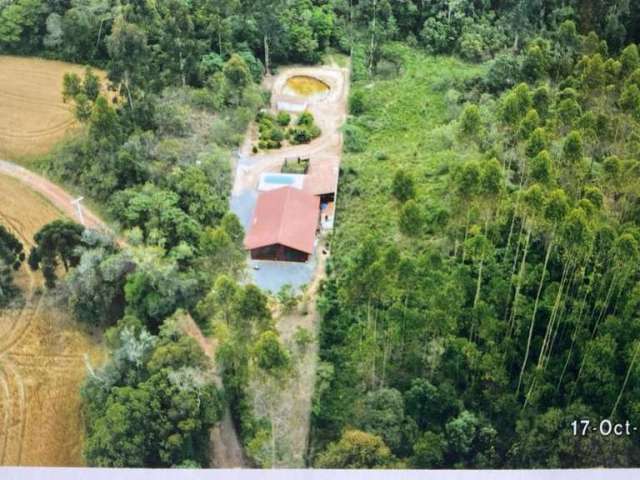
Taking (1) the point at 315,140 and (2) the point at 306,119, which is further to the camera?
(2) the point at 306,119

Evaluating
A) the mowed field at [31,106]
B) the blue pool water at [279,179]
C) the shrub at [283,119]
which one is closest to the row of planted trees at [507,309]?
the blue pool water at [279,179]

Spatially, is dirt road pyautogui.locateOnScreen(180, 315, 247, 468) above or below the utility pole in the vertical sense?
below

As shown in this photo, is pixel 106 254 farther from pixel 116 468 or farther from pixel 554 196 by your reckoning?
pixel 554 196

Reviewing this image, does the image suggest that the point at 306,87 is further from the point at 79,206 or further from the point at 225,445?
the point at 225,445

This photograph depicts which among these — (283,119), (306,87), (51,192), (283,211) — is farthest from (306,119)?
(51,192)

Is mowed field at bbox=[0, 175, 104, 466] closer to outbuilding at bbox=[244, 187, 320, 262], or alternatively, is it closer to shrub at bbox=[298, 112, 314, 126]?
outbuilding at bbox=[244, 187, 320, 262]

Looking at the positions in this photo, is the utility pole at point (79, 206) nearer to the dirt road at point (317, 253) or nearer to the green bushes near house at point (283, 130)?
the dirt road at point (317, 253)

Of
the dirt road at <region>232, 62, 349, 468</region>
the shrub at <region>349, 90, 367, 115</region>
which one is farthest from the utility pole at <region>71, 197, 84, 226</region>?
the shrub at <region>349, 90, 367, 115</region>

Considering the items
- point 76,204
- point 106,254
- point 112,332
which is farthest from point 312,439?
point 76,204
